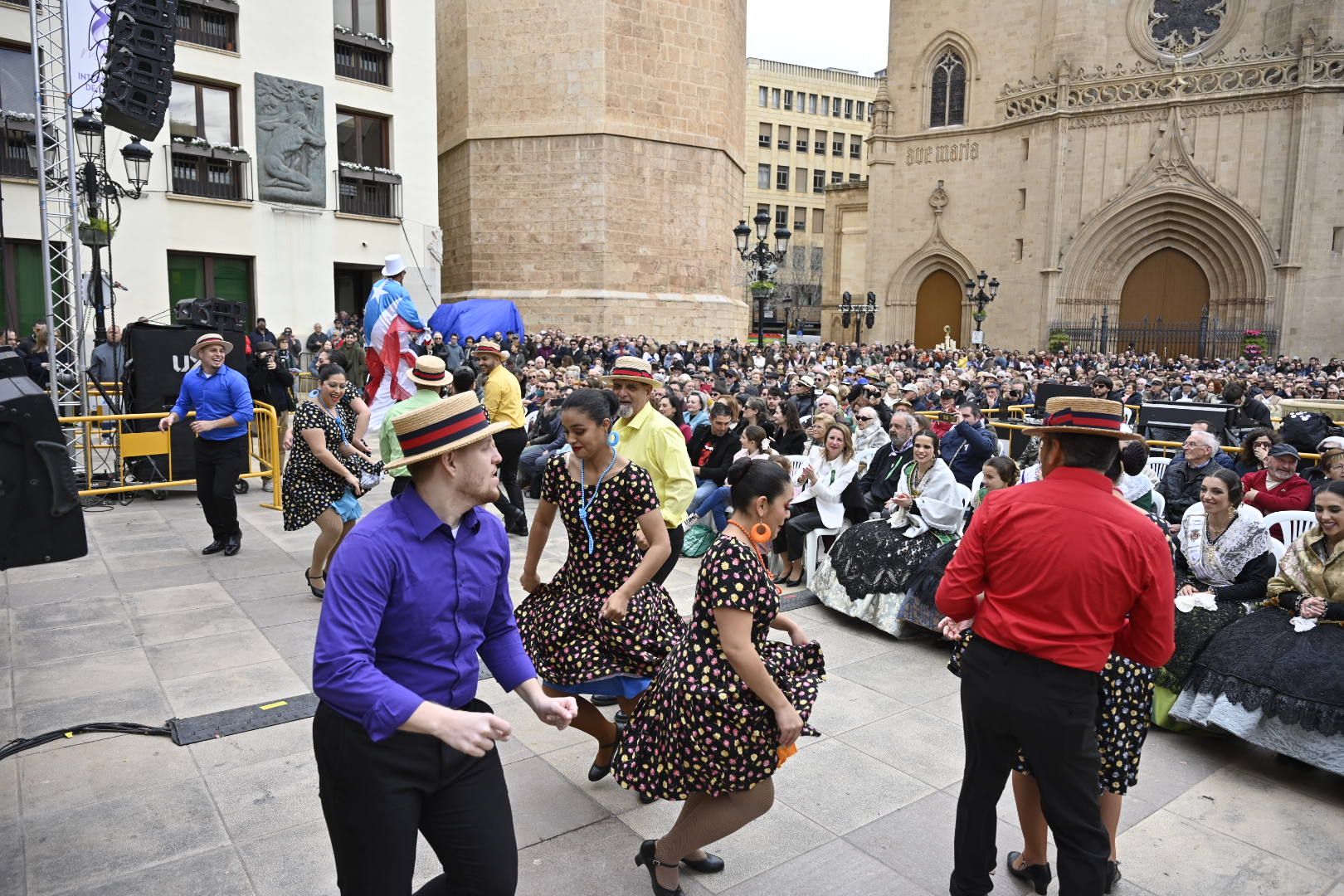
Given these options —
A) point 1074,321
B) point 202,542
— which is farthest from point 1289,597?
point 1074,321

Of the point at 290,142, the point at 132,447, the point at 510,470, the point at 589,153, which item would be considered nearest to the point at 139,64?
the point at 132,447

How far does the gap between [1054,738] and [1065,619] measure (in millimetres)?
365

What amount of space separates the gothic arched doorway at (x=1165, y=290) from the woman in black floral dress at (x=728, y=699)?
117ft

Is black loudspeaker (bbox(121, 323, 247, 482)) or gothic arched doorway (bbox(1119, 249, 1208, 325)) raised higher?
gothic arched doorway (bbox(1119, 249, 1208, 325))

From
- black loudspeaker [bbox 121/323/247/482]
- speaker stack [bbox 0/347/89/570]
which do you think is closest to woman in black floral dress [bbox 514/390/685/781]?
speaker stack [bbox 0/347/89/570]

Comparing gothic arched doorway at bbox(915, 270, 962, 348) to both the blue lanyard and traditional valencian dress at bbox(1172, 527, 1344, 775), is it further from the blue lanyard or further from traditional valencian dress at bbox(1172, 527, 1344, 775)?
the blue lanyard

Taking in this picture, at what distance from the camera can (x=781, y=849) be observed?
11.8 feet

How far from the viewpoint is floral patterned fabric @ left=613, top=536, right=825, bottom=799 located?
2908mm

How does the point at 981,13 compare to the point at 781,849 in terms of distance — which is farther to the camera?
the point at 981,13

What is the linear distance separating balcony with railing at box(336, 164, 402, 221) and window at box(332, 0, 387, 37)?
353 cm

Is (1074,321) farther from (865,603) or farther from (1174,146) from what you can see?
(865,603)

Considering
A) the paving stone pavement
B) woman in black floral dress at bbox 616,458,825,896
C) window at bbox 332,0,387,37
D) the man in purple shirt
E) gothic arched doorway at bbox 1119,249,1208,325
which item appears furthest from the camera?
gothic arched doorway at bbox 1119,249,1208,325

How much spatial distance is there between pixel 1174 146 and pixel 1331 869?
33716mm

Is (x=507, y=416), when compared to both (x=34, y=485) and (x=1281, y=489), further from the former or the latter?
(x=1281, y=489)
